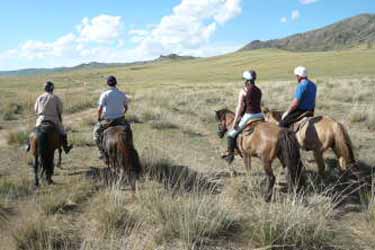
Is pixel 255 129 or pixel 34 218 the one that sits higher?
pixel 255 129

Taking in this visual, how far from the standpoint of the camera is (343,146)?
7766mm

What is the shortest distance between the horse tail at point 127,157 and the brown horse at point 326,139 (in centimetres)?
366

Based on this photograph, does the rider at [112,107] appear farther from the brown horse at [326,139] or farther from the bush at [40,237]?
the brown horse at [326,139]

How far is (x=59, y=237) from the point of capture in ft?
17.7

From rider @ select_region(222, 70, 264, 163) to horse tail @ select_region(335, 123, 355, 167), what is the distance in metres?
1.56

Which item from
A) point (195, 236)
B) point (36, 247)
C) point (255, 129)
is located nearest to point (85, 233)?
point (36, 247)

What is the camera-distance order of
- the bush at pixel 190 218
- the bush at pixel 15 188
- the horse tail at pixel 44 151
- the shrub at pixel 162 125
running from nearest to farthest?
the bush at pixel 190 218 → the bush at pixel 15 188 → the horse tail at pixel 44 151 → the shrub at pixel 162 125

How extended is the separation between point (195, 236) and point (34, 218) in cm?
221

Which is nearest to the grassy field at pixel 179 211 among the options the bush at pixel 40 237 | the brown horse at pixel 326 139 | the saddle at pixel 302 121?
the bush at pixel 40 237

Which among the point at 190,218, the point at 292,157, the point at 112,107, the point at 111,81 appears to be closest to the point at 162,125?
the point at 112,107

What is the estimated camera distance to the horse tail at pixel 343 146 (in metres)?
7.70

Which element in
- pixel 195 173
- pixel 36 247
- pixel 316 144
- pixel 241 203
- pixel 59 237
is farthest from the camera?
pixel 195 173

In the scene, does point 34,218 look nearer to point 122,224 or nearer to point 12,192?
point 122,224

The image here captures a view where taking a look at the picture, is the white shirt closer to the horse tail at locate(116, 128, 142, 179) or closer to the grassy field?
the horse tail at locate(116, 128, 142, 179)
